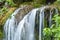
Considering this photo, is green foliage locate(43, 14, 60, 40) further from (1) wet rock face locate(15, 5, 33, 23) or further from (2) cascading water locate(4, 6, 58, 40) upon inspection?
(1) wet rock face locate(15, 5, 33, 23)

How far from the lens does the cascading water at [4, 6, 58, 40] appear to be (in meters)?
8.60

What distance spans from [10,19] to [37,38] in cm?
141

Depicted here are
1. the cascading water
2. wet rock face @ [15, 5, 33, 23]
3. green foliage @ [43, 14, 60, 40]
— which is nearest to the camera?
green foliage @ [43, 14, 60, 40]

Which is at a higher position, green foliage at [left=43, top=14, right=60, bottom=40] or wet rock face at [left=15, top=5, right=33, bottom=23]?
wet rock face at [left=15, top=5, right=33, bottom=23]

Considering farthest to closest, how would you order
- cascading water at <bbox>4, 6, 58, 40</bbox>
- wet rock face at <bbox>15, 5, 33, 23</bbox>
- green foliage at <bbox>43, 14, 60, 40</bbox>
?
wet rock face at <bbox>15, 5, 33, 23</bbox>, cascading water at <bbox>4, 6, 58, 40</bbox>, green foliage at <bbox>43, 14, 60, 40</bbox>

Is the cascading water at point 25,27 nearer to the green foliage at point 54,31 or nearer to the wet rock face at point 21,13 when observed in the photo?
the wet rock face at point 21,13

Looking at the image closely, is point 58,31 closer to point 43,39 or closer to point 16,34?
point 43,39

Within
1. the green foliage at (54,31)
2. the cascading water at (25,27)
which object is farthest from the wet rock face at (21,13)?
the green foliage at (54,31)

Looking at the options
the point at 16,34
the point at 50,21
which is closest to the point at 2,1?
the point at 16,34

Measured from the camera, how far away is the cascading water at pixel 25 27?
8.60 meters

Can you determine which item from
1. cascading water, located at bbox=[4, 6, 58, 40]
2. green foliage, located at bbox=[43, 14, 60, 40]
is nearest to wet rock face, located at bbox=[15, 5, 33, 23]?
cascading water, located at bbox=[4, 6, 58, 40]

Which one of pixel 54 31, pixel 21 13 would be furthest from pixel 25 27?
pixel 54 31

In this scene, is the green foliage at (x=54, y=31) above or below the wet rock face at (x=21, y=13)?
below

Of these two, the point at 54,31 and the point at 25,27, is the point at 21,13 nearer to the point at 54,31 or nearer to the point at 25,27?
the point at 25,27
